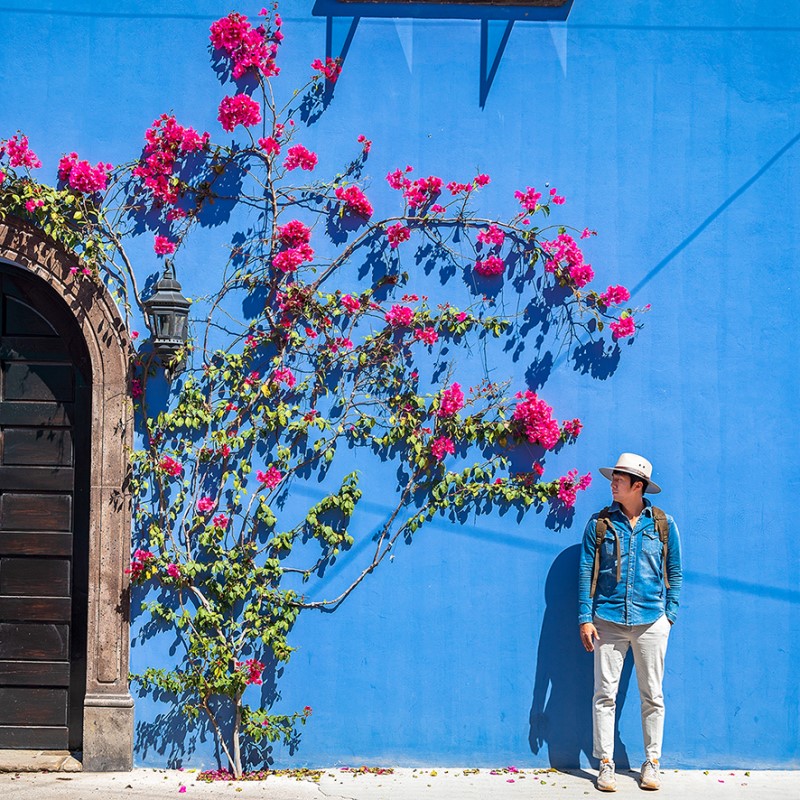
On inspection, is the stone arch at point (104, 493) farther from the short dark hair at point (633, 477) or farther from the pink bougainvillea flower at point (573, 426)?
the short dark hair at point (633, 477)

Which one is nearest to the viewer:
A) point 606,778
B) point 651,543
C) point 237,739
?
point 606,778

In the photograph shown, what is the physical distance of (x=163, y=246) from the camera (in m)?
5.32

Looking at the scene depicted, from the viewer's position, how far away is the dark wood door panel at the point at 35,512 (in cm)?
548

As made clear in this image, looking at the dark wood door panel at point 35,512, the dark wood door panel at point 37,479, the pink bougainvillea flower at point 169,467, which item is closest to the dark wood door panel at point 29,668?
the dark wood door panel at point 35,512

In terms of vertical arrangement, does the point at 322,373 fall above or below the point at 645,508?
above

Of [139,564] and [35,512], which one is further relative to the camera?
[35,512]

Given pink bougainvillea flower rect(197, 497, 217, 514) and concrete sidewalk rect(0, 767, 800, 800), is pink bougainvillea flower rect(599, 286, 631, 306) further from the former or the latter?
concrete sidewalk rect(0, 767, 800, 800)

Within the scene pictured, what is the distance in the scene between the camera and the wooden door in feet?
17.9

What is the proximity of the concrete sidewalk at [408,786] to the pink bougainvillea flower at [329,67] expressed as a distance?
3.58m

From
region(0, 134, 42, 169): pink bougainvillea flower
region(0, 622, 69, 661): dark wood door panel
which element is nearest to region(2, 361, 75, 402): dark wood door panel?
region(0, 134, 42, 169): pink bougainvillea flower

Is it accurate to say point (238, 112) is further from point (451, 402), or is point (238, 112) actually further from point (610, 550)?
point (610, 550)

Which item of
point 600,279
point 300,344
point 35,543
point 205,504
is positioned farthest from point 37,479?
point 600,279

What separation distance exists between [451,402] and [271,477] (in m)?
1.00

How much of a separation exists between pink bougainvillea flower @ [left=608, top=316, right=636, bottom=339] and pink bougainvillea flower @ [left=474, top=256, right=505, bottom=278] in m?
0.66
